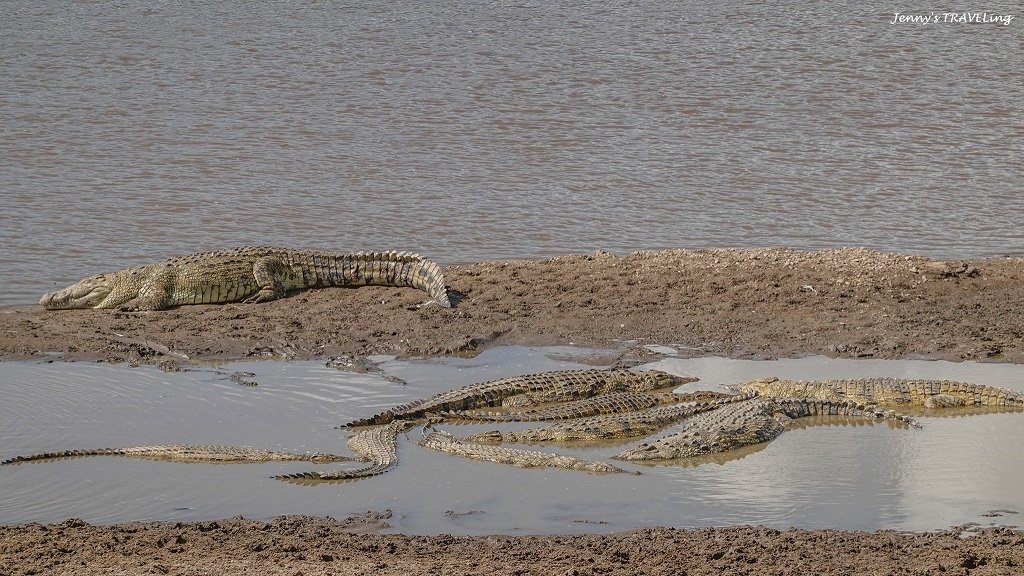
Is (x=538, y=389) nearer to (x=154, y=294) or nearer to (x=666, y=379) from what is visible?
(x=666, y=379)

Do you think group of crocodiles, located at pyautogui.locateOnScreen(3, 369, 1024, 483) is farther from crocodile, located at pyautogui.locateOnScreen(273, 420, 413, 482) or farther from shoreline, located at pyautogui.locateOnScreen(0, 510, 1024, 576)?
shoreline, located at pyautogui.locateOnScreen(0, 510, 1024, 576)

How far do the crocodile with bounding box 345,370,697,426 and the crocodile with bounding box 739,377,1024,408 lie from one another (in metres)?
0.72

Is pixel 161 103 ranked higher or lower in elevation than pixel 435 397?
higher

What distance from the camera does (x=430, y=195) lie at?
601 inches

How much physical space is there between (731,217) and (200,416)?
7927mm

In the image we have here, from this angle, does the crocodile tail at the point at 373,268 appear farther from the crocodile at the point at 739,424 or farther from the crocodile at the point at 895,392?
the crocodile at the point at 739,424

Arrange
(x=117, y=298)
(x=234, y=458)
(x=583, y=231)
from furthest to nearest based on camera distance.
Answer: (x=583, y=231)
(x=117, y=298)
(x=234, y=458)

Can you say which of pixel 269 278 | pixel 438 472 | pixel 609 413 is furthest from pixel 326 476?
pixel 269 278

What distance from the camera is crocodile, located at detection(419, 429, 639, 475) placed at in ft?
23.6

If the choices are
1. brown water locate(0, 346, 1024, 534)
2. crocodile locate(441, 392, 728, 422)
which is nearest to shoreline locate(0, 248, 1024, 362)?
brown water locate(0, 346, 1024, 534)

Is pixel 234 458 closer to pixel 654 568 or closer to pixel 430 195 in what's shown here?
pixel 654 568

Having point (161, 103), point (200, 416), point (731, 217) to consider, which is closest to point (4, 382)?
point (200, 416)

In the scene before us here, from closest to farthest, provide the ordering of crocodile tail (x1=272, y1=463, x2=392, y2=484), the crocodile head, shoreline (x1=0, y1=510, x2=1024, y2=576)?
shoreline (x1=0, y1=510, x2=1024, y2=576) → crocodile tail (x1=272, y1=463, x2=392, y2=484) → the crocodile head

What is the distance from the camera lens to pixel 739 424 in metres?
7.77
